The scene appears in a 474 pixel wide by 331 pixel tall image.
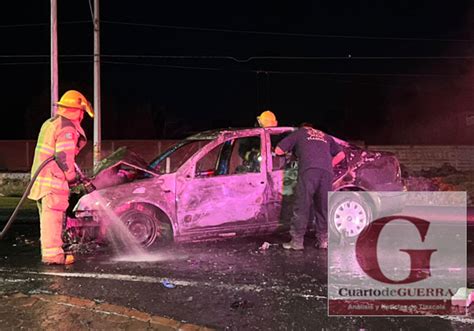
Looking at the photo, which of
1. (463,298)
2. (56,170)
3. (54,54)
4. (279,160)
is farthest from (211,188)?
(54,54)

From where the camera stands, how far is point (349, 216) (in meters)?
7.10

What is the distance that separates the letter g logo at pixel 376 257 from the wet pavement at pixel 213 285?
0.48 m

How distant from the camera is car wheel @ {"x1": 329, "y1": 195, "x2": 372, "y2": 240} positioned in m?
7.05

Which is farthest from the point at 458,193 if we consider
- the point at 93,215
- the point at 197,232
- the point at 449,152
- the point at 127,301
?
the point at 449,152

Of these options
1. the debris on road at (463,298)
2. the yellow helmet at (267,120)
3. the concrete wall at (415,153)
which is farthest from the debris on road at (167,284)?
the concrete wall at (415,153)

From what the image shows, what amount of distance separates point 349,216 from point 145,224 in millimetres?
2755

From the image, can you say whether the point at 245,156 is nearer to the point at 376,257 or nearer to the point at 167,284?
the point at 376,257

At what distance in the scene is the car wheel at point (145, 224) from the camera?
6.48 meters

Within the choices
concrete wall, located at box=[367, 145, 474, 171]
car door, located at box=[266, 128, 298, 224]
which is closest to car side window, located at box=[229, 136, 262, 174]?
car door, located at box=[266, 128, 298, 224]

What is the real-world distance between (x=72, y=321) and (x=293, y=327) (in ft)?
5.62

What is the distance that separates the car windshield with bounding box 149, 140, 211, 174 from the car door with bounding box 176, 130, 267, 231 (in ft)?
0.64

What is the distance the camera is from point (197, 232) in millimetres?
6641

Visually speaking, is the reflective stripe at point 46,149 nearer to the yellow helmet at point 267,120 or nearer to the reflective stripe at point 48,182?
the reflective stripe at point 48,182

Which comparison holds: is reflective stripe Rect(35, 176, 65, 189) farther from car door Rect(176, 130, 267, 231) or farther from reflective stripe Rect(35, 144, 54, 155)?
car door Rect(176, 130, 267, 231)
